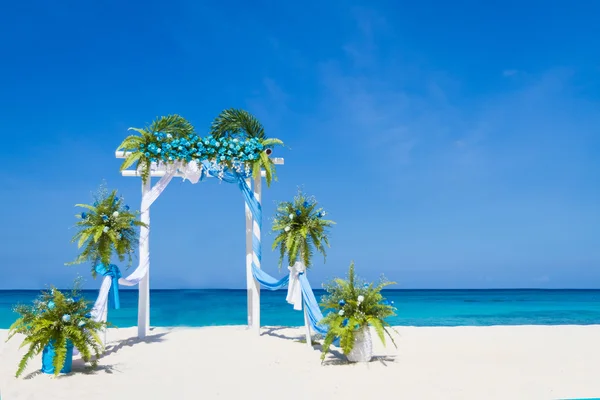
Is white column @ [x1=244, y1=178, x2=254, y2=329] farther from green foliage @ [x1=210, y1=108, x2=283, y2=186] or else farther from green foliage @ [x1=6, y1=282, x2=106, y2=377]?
green foliage @ [x1=6, y1=282, x2=106, y2=377]

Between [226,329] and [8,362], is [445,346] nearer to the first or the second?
[226,329]

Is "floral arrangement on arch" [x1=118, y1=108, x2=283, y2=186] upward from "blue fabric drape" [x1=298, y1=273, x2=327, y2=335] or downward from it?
upward

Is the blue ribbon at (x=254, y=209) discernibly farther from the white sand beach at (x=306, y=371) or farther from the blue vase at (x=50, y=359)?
the blue vase at (x=50, y=359)

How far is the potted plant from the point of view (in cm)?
819

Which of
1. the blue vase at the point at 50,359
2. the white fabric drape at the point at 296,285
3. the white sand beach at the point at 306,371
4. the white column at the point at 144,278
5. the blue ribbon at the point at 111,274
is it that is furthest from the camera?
the white column at the point at 144,278

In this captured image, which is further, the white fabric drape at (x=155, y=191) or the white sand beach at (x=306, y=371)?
the white fabric drape at (x=155, y=191)

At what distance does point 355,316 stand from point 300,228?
8.77ft

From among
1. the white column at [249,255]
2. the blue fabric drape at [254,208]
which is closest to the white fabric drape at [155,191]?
the blue fabric drape at [254,208]

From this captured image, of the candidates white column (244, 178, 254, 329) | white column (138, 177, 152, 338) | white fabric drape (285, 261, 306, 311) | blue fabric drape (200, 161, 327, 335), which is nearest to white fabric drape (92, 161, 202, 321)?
white column (138, 177, 152, 338)

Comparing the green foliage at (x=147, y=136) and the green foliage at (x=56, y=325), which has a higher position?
the green foliage at (x=147, y=136)

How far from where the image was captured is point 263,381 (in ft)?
24.2

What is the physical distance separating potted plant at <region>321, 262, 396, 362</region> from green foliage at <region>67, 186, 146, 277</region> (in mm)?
4499

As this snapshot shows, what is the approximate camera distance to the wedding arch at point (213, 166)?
11.0 meters

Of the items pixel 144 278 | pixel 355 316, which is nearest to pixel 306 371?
pixel 355 316
